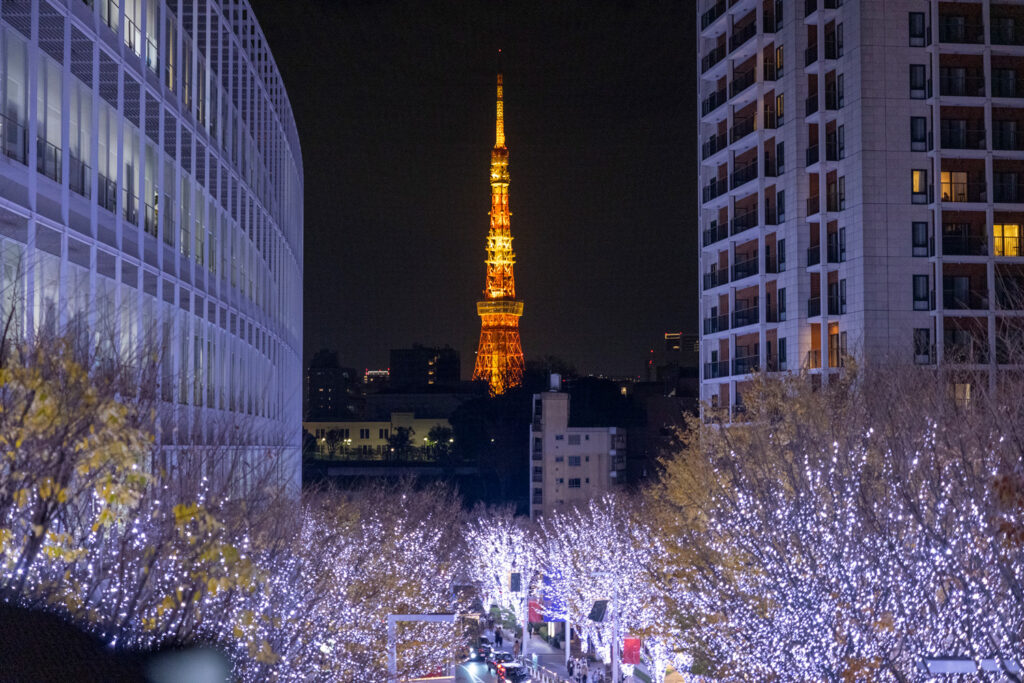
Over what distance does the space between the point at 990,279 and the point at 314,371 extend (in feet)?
541

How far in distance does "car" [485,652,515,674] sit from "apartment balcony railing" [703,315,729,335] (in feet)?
56.3

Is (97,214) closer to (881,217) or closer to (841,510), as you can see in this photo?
(841,510)

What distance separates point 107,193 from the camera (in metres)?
20.7

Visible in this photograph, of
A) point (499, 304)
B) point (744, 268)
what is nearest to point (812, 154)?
point (744, 268)

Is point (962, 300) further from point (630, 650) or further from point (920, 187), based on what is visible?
point (630, 650)

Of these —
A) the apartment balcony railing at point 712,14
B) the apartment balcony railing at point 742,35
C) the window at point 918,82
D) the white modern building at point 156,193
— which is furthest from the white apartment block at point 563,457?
the window at point 918,82

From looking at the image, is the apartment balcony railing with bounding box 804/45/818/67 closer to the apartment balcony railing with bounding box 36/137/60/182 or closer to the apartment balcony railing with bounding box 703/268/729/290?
the apartment balcony railing with bounding box 703/268/729/290

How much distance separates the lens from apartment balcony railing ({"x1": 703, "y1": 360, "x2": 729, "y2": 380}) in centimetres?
4816

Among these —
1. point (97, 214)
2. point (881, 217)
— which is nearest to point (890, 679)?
point (97, 214)

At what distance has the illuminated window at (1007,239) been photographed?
132 feet

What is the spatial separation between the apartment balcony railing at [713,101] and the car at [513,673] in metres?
26.4

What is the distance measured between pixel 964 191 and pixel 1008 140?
2.52 metres

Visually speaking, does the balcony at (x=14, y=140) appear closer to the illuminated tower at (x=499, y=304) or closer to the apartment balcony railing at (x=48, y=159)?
the apartment balcony railing at (x=48, y=159)

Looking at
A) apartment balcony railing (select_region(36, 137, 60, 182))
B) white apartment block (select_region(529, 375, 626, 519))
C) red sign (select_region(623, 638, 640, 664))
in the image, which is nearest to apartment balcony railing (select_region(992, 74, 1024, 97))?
red sign (select_region(623, 638, 640, 664))
